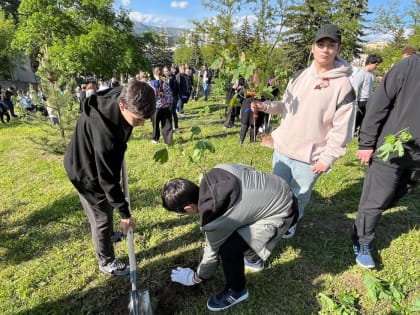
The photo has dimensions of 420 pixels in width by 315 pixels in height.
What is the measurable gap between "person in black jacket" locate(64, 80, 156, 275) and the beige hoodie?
1.23 meters

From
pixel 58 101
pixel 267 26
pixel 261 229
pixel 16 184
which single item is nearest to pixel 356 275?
pixel 261 229

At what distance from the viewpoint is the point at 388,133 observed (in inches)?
87.1

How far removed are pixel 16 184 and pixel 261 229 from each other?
4.55m

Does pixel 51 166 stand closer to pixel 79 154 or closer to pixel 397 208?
pixel 79 154

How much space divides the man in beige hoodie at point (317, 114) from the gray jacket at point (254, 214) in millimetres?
576

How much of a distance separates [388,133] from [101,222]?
2418mm

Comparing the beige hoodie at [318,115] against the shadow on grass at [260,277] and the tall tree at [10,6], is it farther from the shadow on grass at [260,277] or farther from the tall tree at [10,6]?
the tall tree at [10,6]

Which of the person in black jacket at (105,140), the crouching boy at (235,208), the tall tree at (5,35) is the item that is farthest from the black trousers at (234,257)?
the tall tree at (5,35)

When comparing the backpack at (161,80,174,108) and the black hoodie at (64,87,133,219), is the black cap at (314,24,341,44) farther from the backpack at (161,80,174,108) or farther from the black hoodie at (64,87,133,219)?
the backpack at (161,80,174,108)

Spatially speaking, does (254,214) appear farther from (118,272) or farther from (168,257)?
(118,272)

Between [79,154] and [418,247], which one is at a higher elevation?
[79,154]

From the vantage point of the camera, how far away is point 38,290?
8.11 feet

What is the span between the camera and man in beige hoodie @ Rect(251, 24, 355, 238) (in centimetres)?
→ 214

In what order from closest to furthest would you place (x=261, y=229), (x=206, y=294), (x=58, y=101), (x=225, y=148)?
(x=261, y=229) < (x=206, y=294) < (x=58, y=101) < (x=225, y=148)
